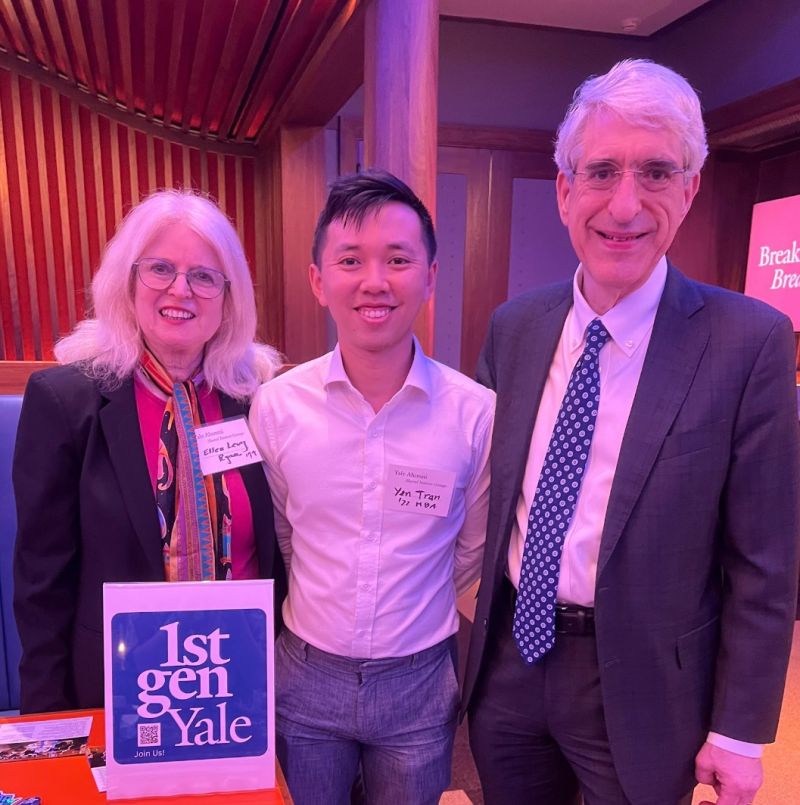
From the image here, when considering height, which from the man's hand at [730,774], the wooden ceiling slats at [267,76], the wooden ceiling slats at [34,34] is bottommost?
the man's hand at [730,774]

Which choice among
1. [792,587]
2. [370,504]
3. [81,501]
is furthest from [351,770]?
[792,587]

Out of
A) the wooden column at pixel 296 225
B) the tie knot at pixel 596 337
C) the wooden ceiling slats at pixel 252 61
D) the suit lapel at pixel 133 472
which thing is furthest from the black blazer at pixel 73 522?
the wooden column at pixel 296 225

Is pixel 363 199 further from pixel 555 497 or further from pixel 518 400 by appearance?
pixel 555 497

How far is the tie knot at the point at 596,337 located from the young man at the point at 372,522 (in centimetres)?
29

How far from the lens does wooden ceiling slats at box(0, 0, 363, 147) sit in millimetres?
3391

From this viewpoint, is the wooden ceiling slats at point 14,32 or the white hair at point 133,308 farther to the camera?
the wooden ceiling slats at point 14,32

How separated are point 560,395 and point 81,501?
98 centimetres

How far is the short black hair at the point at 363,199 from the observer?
127cm

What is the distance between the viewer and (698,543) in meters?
1.16

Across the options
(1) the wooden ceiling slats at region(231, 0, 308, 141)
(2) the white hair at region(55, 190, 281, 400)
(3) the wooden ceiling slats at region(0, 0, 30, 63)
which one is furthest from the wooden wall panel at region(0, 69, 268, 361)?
(2) the white hair at region(55, 190, 281, 400)

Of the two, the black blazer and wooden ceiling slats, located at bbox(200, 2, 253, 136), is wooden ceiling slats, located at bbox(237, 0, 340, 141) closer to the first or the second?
wooden ceiling slats, located at bbox(200, 2, 253, 136)

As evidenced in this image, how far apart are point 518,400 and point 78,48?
173 inches

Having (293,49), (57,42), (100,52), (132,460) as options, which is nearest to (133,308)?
(132,460)

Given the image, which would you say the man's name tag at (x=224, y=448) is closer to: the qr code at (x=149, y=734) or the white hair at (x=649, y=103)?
the qr code at (x=149, y=734)
